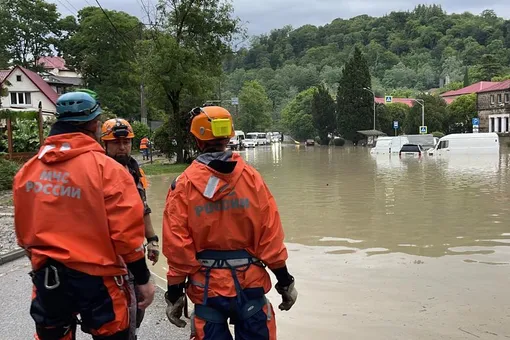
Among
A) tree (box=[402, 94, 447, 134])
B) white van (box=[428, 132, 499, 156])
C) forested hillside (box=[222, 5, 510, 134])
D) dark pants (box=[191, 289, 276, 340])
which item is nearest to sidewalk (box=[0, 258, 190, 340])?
dark pants (box=[191, 289, 276, 340])

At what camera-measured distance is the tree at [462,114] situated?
237 feet

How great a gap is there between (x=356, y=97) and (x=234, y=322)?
71.9m

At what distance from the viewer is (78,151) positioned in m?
2.64

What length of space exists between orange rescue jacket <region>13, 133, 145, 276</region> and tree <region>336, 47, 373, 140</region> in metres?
71.6

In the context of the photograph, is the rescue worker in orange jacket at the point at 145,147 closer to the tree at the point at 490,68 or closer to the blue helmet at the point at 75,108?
the blue helmet at the point at 75,108

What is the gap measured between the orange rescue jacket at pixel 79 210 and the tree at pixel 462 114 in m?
74.7

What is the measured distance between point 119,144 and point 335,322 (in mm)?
2929

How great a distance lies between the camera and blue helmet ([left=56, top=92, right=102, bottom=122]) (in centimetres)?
281

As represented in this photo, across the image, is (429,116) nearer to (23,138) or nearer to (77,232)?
(23,138)

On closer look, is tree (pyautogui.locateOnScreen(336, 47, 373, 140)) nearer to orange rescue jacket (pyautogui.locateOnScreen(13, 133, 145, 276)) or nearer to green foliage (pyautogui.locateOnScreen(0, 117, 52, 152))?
green foliage (pyautogui.locateOnScreen(0, 117, 52, 152))

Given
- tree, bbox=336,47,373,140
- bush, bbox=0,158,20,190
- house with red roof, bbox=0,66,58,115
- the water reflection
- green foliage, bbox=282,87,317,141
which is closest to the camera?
the water reflection

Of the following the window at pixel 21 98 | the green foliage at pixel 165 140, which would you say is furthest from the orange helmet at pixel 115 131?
the window at pixel 21 98

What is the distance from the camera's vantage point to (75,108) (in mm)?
2812

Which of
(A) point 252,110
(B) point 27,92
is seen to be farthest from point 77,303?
(A) point 252,110
